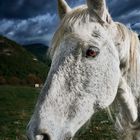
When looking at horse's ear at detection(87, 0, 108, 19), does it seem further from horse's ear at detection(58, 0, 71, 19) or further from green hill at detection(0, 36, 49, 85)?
green hill at detection(0, 36, 49, 85)

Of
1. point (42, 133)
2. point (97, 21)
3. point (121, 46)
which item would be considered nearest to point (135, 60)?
point (121, 46)

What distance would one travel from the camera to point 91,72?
671 centimetres

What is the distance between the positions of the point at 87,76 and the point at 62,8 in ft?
4.54

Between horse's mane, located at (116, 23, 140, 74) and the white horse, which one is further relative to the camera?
horse's mane, located at (116, 23, 140, 74)

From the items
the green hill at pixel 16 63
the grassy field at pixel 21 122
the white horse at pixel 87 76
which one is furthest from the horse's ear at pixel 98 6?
the green hill at pixel 16 63

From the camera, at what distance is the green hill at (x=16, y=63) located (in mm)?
104681

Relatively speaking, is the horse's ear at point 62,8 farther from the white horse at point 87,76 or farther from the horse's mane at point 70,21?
the horse's mane at point 70,21

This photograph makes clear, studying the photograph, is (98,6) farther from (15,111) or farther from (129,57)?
(15,111)

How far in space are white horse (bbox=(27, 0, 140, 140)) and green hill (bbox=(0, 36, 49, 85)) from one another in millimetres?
89458

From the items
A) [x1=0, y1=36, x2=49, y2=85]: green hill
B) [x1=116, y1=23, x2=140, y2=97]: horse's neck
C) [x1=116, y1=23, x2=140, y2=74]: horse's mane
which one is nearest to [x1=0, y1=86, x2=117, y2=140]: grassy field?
[x1=116, y1=23, x2=140, y2=97]: horse's neck

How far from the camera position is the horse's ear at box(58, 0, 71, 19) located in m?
7.52

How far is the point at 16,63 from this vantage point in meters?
124

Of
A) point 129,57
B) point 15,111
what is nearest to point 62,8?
point 129,57

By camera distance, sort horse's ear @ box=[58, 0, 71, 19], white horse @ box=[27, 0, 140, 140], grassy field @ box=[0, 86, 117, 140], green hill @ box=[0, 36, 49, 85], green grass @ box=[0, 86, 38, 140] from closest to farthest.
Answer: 1. white horse @ box=[27, 0, 140, 140]
2. horse's ear @ box=[58, 0, 71, 19]
3. grassy field @ box=[0, 86, 117, 140]
4. green grass @ box=[0, 86, 38, 140]
5. green hill @ box=[0, 36, 49, 85]
